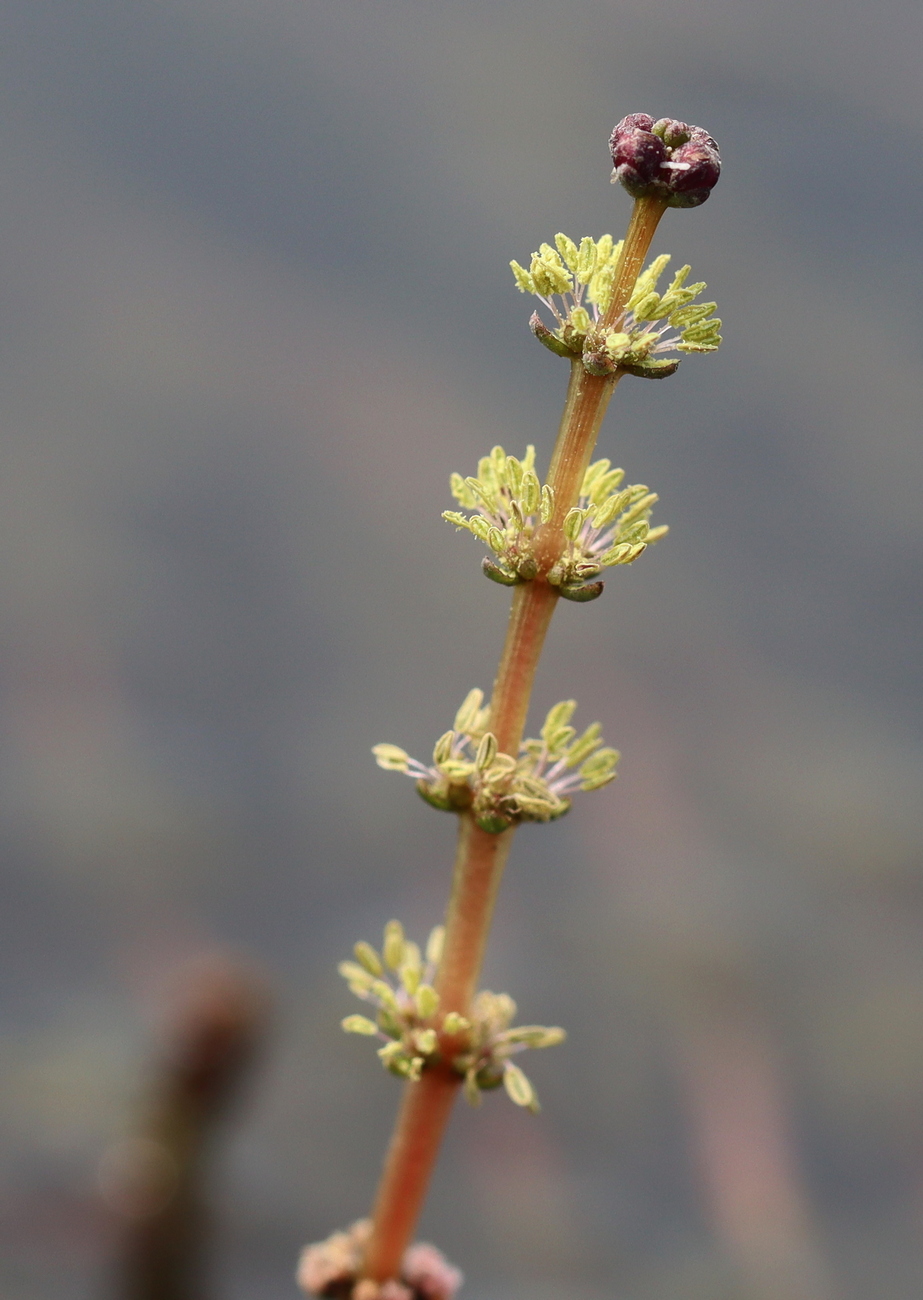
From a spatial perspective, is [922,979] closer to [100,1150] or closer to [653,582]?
[653,582]

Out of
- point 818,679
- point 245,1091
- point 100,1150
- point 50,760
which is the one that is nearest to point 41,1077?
point 100,1150

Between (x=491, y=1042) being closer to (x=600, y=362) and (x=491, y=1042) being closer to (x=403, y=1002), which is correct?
(x=403, y=1002)

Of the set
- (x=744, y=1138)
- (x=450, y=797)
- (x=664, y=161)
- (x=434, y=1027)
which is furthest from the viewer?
(x=744, y=1138)

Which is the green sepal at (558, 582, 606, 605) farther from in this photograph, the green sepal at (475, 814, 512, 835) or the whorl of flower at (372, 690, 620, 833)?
the green sepal at (475, 814, 512, 835)

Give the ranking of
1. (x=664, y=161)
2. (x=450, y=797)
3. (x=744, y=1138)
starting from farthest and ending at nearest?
(x=744, y=1138), (x=450, y=797), (x=664, y=161)

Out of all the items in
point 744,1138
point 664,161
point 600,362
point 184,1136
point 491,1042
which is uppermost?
point 664,161

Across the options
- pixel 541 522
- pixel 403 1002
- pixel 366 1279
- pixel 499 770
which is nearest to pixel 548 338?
pixel 541 522

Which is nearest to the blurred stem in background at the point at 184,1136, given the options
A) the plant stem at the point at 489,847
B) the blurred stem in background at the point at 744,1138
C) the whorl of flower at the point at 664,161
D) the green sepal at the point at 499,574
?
the plant stem at the point at 489,847

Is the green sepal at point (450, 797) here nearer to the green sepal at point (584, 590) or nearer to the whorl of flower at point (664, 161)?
the green sepal at point (584, 590)
